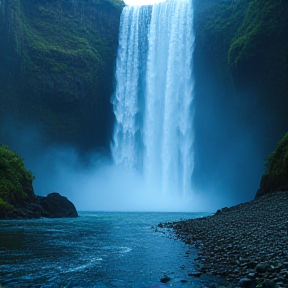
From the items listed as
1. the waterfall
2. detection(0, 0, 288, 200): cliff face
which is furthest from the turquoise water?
the waterfall

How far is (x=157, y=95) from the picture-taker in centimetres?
3812

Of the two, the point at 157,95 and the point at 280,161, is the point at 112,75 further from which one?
the point at 280,161

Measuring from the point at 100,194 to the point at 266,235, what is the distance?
1292 inches

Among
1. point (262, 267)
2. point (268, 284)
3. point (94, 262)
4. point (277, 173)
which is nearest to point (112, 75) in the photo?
point (277, 173)

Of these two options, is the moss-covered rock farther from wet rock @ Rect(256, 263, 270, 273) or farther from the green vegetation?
the green vegetation

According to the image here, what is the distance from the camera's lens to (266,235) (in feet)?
28.6

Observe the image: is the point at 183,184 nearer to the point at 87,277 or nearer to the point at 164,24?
the point at 164,24

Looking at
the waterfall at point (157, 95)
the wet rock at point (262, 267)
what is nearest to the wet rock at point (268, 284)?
the wet rock at point (262, 267)

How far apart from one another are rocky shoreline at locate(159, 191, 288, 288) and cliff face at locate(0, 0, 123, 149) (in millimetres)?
28924

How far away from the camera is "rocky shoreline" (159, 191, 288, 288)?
563 centimetres

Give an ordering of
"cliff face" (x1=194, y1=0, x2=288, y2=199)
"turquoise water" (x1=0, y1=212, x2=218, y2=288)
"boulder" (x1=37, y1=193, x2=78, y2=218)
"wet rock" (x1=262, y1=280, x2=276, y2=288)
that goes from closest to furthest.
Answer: "wet rock" (x1=262, y1=280, x2=276, y2=288) → "turquoise water" (x1=0, y1=212, x2=218, y2=288) → "boulder" (x1=37, y1=193, x2=78, y2=218) → "cliff face" (x1=194, y1=0, x2=288, y2=199)

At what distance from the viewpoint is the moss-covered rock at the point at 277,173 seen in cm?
1825

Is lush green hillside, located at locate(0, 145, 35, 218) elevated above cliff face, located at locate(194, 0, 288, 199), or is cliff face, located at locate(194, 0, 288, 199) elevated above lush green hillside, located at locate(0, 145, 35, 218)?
cliff face, located at locate(194, 0, 288, 199)

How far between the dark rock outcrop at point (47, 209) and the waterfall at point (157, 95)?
1286 centimetres
